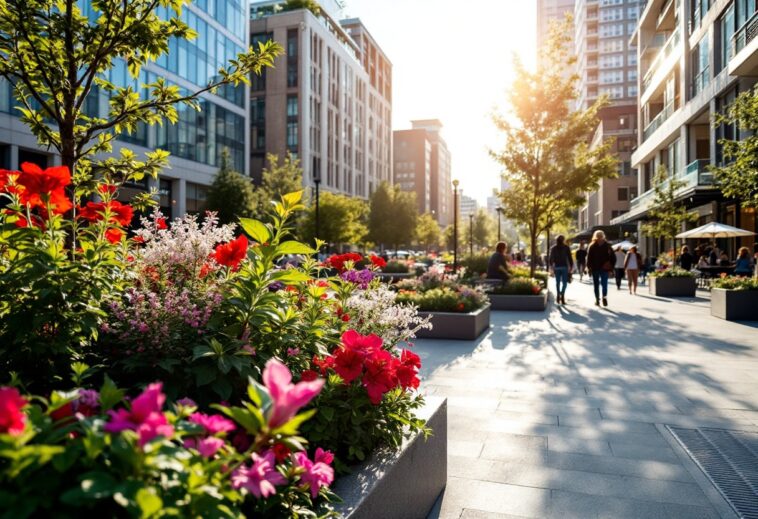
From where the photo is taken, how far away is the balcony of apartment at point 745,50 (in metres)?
Result: 20.3

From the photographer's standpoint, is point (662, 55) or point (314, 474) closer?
point (314, 474)

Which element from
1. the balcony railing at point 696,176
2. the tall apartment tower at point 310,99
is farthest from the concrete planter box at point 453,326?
the tall apartment tower at point 310,99

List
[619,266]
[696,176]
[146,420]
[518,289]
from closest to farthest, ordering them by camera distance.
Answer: [146,420]
[518,289]
[619,266]
[696,176]

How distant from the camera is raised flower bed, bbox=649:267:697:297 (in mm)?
18688

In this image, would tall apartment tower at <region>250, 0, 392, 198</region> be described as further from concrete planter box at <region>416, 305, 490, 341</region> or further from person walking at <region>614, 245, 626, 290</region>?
concrete planter box at <region>416, 305, 490, 341</region>

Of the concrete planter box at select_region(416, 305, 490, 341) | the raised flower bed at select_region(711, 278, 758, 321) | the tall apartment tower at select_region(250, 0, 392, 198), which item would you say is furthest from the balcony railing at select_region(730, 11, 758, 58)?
the tall apartment tower at select_region(250, 0, 392, 198)

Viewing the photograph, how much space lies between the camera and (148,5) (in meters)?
4.88

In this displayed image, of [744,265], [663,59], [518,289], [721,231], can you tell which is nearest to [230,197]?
[518,289]

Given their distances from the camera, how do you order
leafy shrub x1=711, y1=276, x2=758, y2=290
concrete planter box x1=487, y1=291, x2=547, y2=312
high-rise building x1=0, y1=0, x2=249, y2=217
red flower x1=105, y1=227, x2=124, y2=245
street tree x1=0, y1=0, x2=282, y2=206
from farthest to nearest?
1. high-rise building x1=0, y1=0, x2=249, y2=217
2. concrete planter box x1=487, y1=291, x2=547, y2=312
3. leafy shrub x1=711, y1=276, x2=758, y2=290
4. street tree x1=0, y1=0, x2=282, y2=206
5. red flower x1=105, y1=227, x2=124, y2=245

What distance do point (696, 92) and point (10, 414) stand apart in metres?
33.8

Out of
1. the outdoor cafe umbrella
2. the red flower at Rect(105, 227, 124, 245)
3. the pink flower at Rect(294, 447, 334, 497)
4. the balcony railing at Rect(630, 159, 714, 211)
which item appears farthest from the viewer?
the balcony railing at Rect(630, 159, 714, 211)

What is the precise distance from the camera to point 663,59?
1400 inches

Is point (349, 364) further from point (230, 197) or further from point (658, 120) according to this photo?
point (658, 120)

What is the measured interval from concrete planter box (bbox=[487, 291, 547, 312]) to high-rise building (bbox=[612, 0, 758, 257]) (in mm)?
8399
